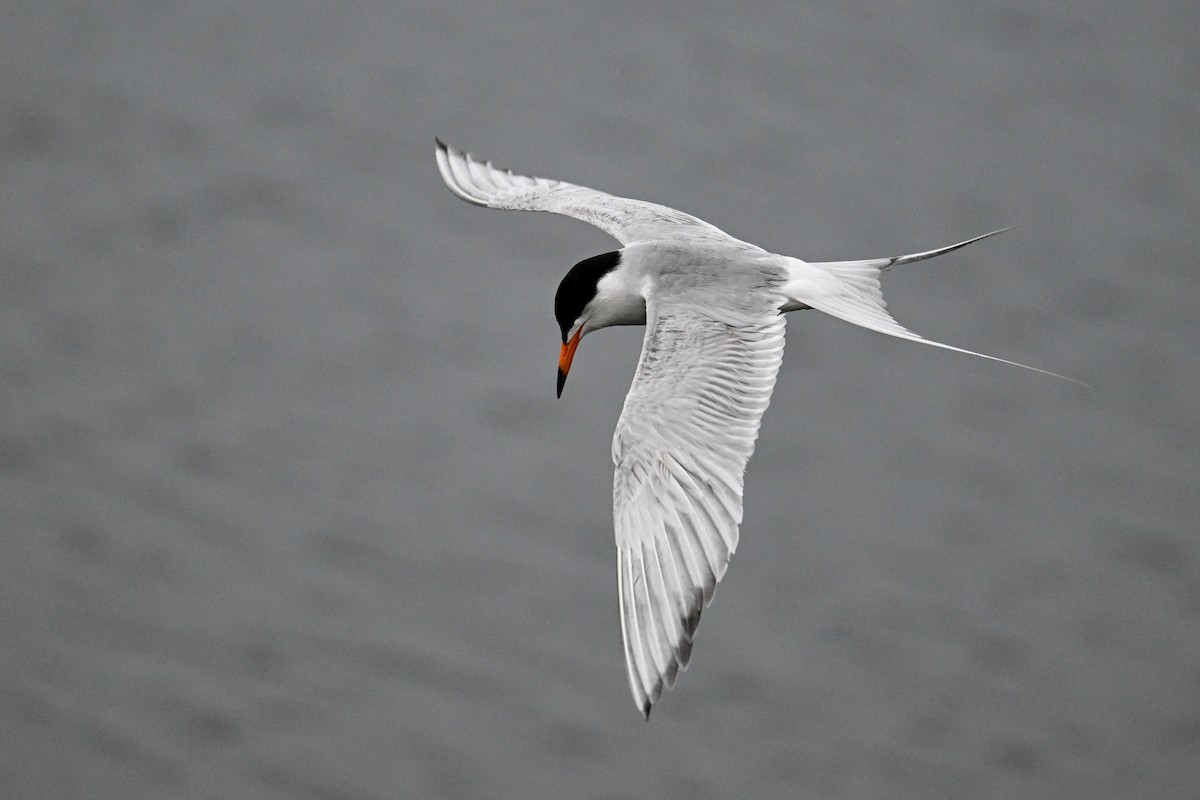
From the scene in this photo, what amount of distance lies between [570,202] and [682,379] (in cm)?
180

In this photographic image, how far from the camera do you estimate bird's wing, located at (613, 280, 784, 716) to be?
4.19m

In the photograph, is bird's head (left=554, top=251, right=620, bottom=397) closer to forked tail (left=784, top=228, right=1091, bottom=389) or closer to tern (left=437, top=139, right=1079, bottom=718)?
tern (left=437, top=139, right=1079, bottom=718)

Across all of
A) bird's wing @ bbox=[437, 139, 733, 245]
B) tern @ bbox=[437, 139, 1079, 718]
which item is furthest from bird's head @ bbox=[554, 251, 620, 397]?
bird's wing @ bbox=[437, 139, 733, 245]

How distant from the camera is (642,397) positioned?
4.89 m

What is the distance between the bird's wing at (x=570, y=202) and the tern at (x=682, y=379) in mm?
17

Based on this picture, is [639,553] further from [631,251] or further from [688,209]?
[688,209]

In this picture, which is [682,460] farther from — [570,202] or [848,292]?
[570,202]

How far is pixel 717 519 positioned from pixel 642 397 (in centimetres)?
58

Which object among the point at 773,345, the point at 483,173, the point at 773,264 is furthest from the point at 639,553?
the point at 483,173

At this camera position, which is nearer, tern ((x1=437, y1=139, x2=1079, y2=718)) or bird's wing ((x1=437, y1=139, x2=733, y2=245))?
tern ((x1=437, y1=139, x2=1079, y2=718))

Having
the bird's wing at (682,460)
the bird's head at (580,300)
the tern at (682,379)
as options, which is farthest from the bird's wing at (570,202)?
the bird's wing at (682,460)

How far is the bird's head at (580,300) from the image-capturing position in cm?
560

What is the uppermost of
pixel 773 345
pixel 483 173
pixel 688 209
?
pixel 483 173

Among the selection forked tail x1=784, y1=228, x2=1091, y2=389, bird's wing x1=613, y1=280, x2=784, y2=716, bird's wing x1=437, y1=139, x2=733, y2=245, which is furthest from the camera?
bird's wing x1=437, y1=139, x2=733, y2=245
